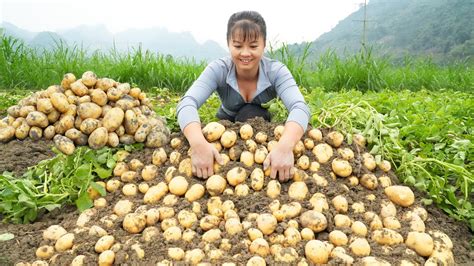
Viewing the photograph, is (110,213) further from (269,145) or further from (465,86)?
(465,86)

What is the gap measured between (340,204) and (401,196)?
362 mm

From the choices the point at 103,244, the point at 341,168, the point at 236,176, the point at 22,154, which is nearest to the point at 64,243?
the point at 103,244

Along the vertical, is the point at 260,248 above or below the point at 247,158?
below

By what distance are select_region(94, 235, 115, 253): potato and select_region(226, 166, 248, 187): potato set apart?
619 millimetres

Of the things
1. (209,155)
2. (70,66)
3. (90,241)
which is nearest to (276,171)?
(209,155)

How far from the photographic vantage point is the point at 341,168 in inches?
87.0

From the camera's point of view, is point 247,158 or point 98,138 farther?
point 98,138

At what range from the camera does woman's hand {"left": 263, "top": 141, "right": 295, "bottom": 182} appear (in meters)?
2.12

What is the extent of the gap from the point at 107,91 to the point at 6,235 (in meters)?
1.09

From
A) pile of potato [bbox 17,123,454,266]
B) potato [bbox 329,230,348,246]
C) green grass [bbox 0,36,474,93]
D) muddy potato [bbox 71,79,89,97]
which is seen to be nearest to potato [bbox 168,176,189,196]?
pile of potato [bbox 17,123,454,266]

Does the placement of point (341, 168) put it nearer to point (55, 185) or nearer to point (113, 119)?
point (113, 119)

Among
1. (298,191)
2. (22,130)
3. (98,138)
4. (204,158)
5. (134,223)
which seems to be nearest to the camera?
(134,223)

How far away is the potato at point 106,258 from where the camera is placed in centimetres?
174

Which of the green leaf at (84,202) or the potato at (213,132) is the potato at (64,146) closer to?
the green leaf at (84,202)
